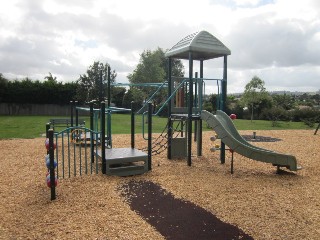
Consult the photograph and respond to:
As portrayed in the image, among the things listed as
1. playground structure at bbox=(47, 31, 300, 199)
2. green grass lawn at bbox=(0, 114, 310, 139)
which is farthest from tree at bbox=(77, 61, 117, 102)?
playground structure at bbox=(47, 31, 300, 199)

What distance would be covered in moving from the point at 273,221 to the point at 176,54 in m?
5.34

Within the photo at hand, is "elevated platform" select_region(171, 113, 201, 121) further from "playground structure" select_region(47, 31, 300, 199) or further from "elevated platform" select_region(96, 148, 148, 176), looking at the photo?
"elevated platform" select_region(96, 148, 148, 176)

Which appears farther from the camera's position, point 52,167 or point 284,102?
point 284,102

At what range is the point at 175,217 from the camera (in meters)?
4.14

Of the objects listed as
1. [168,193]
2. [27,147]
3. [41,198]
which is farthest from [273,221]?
[27,147]

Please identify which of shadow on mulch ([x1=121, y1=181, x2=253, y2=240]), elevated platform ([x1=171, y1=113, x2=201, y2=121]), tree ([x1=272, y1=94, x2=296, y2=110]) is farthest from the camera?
tree ([x1=272, y1=94, x2=296, y2=110])

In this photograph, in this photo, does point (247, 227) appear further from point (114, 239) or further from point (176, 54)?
point (176, 54)

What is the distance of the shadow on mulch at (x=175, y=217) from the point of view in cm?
365

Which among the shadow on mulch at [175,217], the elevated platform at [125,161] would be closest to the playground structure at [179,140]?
the elevated platform at [125,161]

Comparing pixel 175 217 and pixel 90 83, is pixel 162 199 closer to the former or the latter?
pixel 175 217

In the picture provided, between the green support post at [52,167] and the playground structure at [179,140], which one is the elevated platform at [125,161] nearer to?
the playground structure at [179,140]

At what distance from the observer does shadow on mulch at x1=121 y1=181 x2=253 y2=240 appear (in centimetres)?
365

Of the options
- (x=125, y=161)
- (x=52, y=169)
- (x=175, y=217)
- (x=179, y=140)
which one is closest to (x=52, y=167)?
(x=52, y=169)

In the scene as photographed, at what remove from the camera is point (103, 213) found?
423 cm
